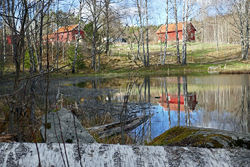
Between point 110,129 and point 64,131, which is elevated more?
point 64,131

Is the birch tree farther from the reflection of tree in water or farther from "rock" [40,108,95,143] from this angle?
"rock" [40,108,95,143]

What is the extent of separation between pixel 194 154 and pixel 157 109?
5.17 meters

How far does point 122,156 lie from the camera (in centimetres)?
128

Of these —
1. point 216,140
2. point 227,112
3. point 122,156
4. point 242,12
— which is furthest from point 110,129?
point 242,12

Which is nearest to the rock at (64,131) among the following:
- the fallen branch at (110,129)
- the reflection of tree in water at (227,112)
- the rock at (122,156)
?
the fallen branch at (110,129)

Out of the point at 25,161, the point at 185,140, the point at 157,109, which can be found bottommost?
the point at 157,109

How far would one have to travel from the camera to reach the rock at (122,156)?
4.11 ft

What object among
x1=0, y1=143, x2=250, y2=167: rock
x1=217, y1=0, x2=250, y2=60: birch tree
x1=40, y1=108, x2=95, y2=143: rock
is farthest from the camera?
x1=217, y1=0, x2=250, y2=60: birch tree

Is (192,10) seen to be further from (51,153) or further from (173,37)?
(173,37)

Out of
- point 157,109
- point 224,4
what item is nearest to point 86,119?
point 157,109

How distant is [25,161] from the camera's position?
1.29m

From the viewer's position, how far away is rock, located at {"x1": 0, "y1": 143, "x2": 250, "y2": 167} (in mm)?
1254

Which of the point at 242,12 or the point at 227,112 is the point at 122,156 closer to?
the point at 227,112

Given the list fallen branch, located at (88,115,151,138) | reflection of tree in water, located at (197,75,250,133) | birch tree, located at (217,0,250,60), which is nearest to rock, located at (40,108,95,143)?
fallen branch, located at (88,115,151,138)
